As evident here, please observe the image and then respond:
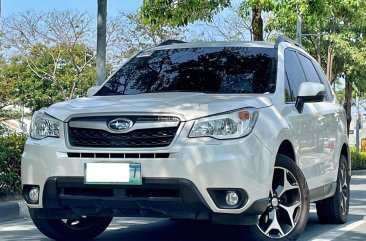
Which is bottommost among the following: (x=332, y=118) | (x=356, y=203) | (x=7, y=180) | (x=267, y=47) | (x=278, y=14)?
(x=356, y=203)

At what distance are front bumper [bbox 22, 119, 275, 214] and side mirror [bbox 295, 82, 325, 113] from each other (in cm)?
108

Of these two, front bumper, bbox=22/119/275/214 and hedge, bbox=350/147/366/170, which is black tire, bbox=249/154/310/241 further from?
hedge, bbox=350/147/366/170

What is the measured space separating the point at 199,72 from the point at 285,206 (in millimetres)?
1363

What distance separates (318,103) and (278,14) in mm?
7277

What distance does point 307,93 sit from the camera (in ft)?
19.6

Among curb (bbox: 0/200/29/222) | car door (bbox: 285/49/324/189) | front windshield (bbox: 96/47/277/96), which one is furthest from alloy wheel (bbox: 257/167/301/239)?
curb (bbox: 0/200/29/222)

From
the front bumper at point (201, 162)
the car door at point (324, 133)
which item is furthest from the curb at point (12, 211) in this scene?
the car door at point (324, 133)

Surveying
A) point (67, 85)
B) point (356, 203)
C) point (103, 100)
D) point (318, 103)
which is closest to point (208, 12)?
point (356, 203)

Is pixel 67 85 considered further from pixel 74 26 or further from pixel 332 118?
pixel 332 118

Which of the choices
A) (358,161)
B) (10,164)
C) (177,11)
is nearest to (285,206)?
(10,164)

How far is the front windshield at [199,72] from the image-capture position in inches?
234

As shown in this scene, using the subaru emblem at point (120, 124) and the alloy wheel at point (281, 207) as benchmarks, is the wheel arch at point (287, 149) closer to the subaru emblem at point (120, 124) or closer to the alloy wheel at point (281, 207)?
the alloy wheel at point (281, 207)

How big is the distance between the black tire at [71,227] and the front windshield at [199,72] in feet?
3.69

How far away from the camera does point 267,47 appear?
640 centimetres
